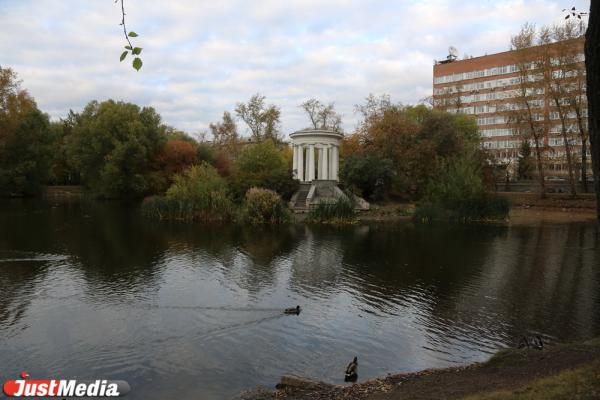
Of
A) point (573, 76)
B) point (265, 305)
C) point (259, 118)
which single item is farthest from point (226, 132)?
point (265, 305)

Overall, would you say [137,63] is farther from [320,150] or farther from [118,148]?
[118,148]

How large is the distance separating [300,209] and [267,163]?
8.04 metres

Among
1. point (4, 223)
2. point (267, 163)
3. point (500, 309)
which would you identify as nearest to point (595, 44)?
point (500, 309)

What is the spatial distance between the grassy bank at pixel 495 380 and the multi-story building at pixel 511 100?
3877 cm

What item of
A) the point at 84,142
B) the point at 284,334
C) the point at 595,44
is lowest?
the point at 284,334

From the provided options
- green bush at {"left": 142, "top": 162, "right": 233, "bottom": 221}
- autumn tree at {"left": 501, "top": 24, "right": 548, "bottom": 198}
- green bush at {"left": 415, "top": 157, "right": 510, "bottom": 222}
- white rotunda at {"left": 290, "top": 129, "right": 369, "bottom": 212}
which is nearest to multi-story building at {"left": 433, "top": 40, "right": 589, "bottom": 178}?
→ autumn tree at {"left": 501, "top": 24, "right": 548, "bottom": 198}

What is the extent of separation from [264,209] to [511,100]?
100ft

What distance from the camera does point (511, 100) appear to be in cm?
4612

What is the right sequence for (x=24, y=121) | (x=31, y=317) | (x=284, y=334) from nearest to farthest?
(x=284, y=334) < (x=31, y=317) < (x=24, y=121)

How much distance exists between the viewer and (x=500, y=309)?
11.6m

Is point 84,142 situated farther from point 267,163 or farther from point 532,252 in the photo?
point 532,252

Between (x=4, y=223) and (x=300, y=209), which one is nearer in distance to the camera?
(x=4, y=223)

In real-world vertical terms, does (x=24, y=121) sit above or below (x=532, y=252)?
above

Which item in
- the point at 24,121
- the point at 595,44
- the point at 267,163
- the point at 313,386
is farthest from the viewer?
the point at 24,121
